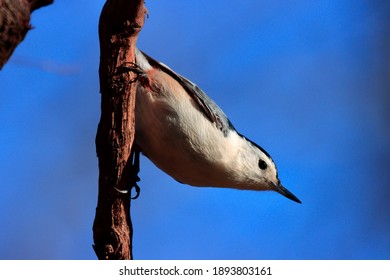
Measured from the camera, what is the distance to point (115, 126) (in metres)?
1.38

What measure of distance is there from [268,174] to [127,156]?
72cm

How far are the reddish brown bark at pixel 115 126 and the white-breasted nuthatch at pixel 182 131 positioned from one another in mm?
240

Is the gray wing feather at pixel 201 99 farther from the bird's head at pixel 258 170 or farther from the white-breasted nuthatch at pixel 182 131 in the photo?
the bird's head at pixel 258 170

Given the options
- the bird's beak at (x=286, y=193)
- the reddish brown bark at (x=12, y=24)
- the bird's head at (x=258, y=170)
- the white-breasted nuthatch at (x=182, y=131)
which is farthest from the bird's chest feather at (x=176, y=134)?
the reddish brown bark at (x=12, y=24)

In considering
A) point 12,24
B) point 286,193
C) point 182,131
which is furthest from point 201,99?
point 12,24

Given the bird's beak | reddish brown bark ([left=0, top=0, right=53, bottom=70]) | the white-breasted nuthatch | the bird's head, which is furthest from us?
the bird's beak

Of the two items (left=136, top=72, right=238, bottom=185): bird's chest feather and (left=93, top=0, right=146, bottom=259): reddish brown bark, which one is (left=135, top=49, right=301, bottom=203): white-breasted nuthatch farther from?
(left=93, top=0, right=146, bottom=259): reddish brown bark

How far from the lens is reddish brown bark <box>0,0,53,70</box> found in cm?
51

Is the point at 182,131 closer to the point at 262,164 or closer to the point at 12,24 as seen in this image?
the point at 262,164

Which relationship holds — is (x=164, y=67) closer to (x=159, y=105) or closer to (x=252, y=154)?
(x=159, y=105)

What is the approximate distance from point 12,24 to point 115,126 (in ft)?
2.83

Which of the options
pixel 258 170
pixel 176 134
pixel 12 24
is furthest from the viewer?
pixel 258 170

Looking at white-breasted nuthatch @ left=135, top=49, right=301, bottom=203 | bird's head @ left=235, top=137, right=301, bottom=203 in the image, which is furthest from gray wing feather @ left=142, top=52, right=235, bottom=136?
bird's head @ left=235, top=137, right=301, bottom=203

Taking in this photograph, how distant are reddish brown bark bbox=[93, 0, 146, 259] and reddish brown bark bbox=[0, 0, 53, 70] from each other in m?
0.71
